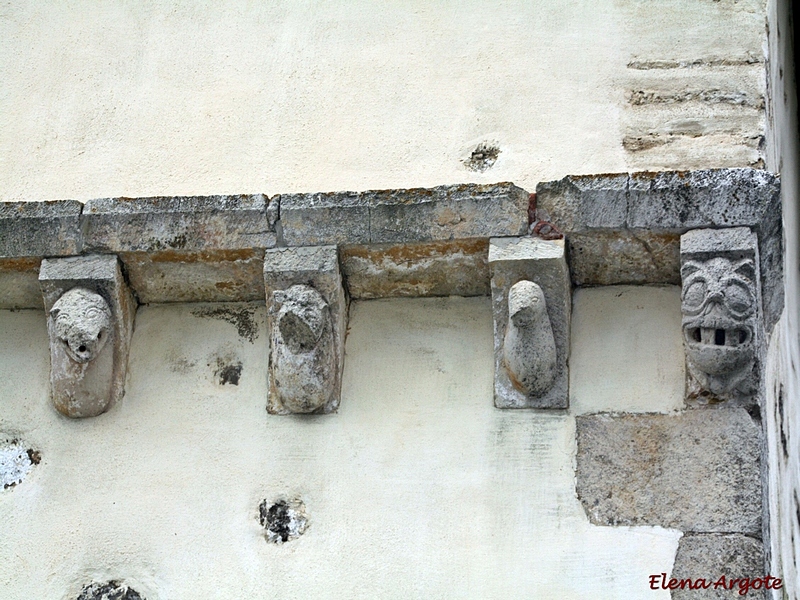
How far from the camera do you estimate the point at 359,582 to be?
5.23 metres

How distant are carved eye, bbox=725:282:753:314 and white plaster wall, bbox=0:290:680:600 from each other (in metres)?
0.42

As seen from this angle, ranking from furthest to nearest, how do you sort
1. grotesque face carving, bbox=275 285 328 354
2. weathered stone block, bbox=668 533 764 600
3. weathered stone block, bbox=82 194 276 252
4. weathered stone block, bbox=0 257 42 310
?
weathered stone block, bbox=0 257 42 310 → weathered stone block, bbox=82 194 276 252 → grotesque face carving, bbox=275 285 328 354 → weathered stone block, bbox=668 533 764 600

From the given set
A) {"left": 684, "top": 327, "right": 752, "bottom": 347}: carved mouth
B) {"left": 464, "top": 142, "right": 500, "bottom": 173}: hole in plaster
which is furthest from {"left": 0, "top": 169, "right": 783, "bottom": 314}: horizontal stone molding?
{"left": 464, "top": 142, "right": 500, "bottom": 173}: hole in plaster

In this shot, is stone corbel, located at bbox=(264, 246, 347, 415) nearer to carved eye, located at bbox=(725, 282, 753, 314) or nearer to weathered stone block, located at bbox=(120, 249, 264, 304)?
weathered stone block, located at bbox=(120, 249, 264, 304)

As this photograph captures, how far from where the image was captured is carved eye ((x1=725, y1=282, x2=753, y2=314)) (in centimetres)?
514

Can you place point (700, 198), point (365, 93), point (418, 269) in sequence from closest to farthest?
point (700, 198) → point (418, 269) → point (365, 93)

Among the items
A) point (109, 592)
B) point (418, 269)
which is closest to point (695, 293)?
point (418, 269)

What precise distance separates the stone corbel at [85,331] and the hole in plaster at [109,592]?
693mm

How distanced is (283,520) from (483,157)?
172 centimetres

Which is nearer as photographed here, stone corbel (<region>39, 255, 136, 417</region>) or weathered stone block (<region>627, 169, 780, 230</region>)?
weathered stone block (<region>627, 169, 780, 230</region>)

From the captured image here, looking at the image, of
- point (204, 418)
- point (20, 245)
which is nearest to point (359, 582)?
point (204, 418)

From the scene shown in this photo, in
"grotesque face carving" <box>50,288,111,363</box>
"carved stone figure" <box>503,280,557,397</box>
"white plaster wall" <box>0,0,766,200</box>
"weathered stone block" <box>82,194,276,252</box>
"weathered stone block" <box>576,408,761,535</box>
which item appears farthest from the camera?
"white plaster wall" <box>0,0,766,200</box>

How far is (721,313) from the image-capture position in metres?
5.16

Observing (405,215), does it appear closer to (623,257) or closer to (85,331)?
(623,257)
